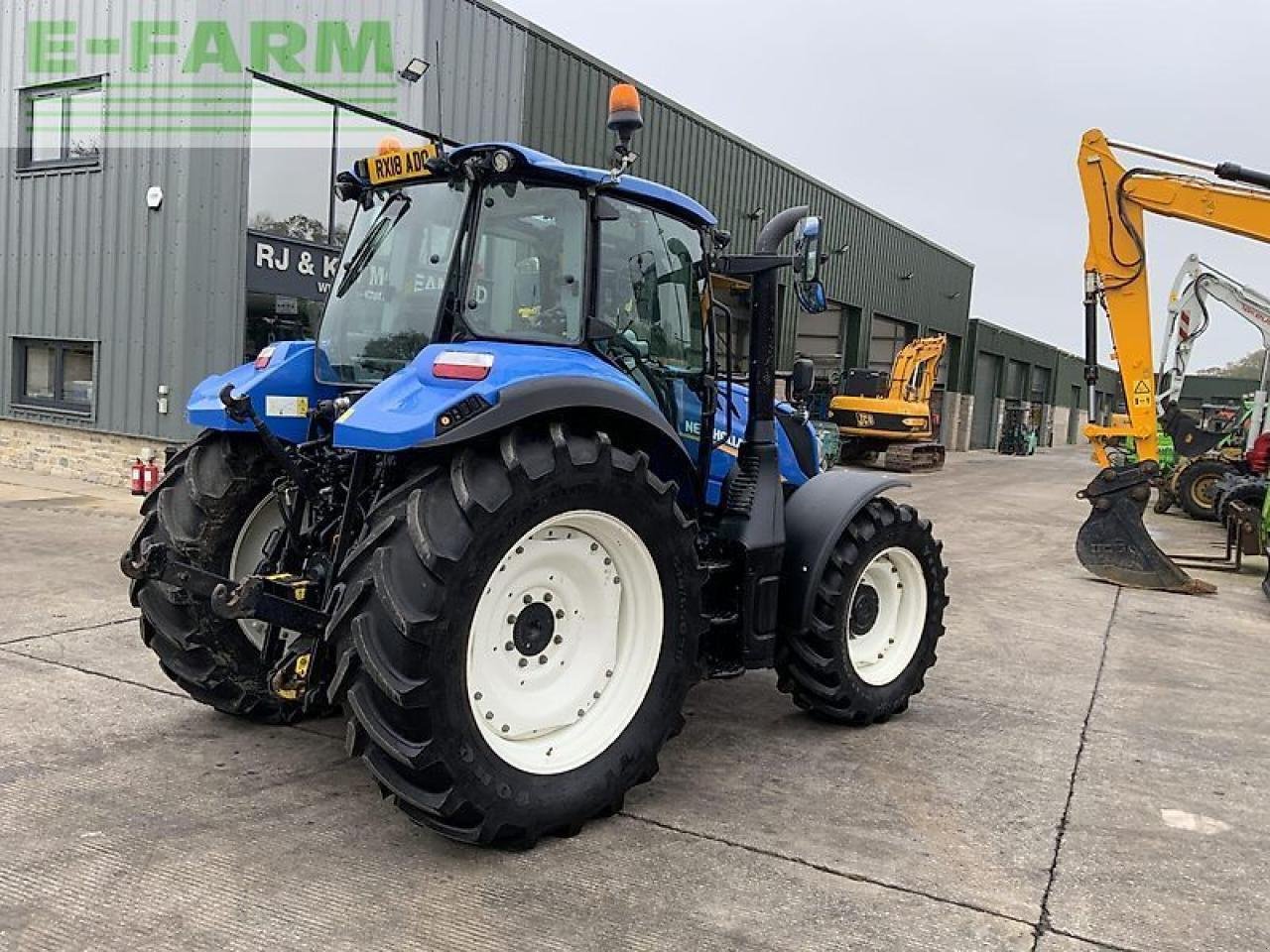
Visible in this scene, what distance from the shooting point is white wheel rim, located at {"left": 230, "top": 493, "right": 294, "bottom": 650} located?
4289 mm

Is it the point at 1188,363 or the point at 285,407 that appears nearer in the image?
the point at 285,407

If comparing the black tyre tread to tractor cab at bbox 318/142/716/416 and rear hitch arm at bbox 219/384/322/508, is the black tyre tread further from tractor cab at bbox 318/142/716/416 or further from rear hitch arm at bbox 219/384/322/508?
rear hitch arm at bbox 219/384/322/508

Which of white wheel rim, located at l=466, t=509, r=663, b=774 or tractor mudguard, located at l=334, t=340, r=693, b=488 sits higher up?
tractor mudguard, located at l=334, t=340, r=693, b=488

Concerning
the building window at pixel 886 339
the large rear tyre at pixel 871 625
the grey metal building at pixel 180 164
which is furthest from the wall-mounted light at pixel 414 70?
the building window at pixel 886 339

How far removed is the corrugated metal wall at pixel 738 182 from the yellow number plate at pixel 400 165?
691cm

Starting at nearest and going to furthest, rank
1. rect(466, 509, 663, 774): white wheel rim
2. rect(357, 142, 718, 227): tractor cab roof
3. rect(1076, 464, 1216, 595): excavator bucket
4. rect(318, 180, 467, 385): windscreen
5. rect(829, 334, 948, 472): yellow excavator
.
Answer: rect(466, 509, 663, 774): white wheel rim → rect(357, 142, 718, 227): tractor cab roof → rect(318, 180, 467, 385): windscreen → rect(1076, 464, 1216, 595): excavator bucket → rect(829, 334, 948, 472): yellow excavator

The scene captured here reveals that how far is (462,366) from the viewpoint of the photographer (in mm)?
3258

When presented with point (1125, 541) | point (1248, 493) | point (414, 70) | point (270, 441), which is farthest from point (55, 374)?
point (1248, 493)

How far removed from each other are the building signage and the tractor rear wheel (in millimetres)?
13268

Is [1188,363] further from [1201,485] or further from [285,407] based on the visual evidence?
[285,407]

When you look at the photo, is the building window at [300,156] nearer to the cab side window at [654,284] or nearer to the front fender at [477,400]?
the cab side window at [654,284]

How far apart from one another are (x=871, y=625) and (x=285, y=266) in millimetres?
9230

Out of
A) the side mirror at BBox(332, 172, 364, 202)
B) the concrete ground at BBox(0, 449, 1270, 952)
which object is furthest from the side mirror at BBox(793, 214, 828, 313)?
the concrete ground at BBox(0, 449, 1270, 952)

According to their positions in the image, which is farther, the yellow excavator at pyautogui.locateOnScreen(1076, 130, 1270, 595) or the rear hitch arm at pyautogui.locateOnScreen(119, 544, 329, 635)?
the yellow excavator at pyautogui.locateOnScreen(1076, 130, 1270, 595)
